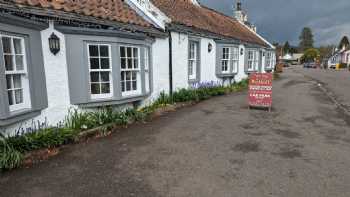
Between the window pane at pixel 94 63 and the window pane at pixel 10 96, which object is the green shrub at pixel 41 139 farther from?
the window pane at pixel 94 63

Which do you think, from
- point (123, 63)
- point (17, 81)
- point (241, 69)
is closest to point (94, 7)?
point (123, 63)

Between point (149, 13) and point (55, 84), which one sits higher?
point (149, 13)

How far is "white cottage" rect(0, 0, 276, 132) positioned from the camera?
16.7ft

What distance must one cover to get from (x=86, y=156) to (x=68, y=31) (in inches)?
128

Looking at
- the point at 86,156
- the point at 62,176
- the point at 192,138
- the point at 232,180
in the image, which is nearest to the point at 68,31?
the point at 86,156

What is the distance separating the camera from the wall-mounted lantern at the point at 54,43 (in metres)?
5.74

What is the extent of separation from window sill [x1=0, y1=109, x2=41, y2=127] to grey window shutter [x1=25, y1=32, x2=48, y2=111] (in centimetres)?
13

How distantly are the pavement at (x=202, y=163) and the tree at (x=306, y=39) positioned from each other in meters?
125

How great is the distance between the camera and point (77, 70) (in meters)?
6.36

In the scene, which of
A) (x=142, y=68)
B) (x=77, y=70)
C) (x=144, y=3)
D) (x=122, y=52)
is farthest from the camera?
(x=144, y=3)

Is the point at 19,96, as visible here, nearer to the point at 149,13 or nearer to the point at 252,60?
the point at 149,13

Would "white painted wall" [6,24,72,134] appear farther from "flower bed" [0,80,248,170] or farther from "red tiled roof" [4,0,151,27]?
"red tiled roof" [4,0,151,27]

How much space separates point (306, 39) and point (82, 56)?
13027 cm

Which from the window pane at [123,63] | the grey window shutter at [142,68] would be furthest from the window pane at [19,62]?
the grey window shutter at [142,68]
